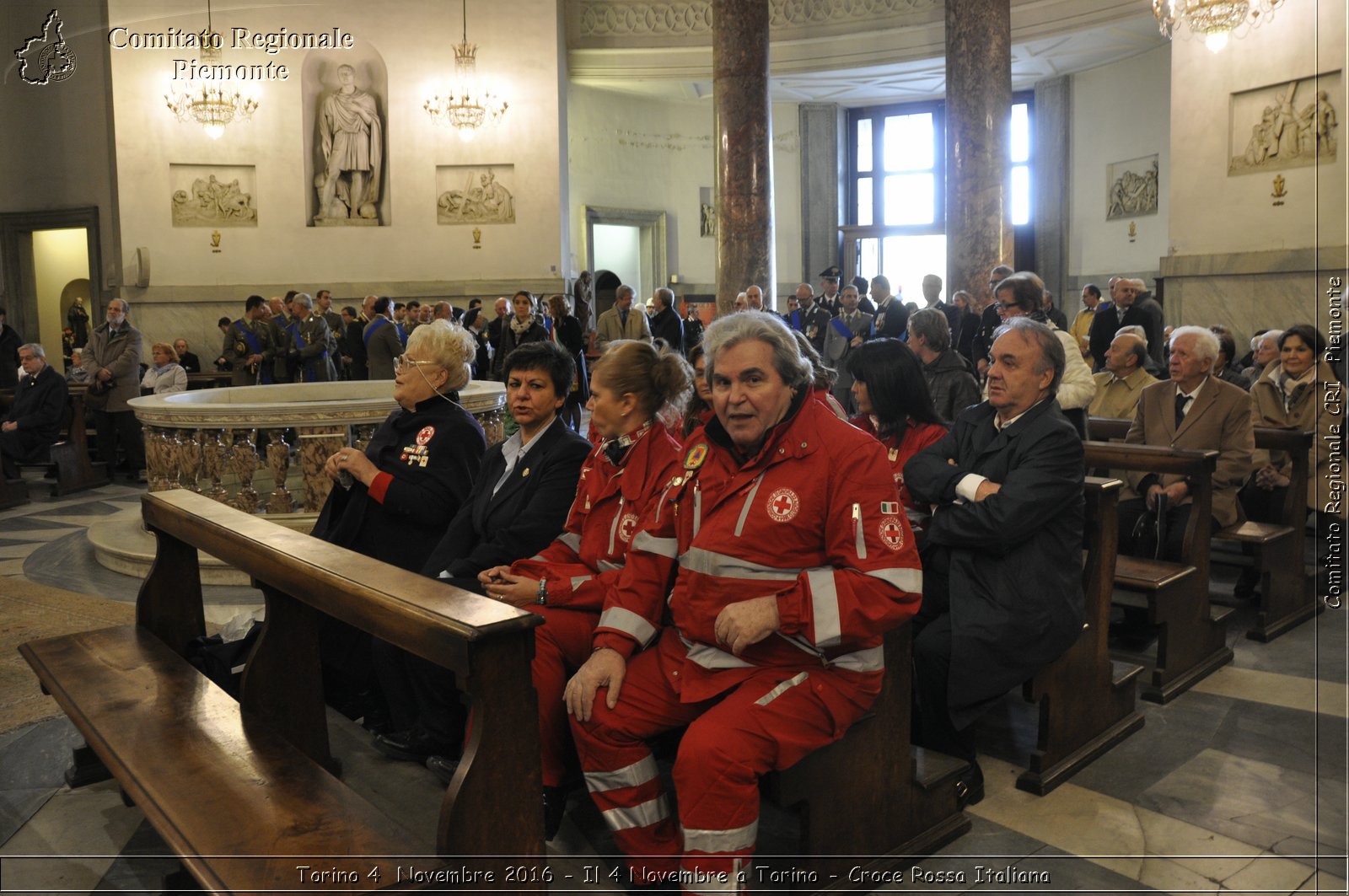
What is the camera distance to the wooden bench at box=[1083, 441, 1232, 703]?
394 cm

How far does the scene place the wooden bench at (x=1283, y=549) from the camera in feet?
15.1

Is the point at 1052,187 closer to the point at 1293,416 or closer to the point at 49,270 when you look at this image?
the point at 1293,416

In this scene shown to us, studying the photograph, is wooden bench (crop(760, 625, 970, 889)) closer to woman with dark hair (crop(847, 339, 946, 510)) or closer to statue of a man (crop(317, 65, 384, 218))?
woman with dark hair (crop(847, 339, 946, 510))

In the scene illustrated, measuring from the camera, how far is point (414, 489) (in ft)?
12.0

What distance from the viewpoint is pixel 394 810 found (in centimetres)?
307

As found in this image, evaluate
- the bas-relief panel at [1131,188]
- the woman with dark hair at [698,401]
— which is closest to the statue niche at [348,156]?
the bas-relief panel at [1131,188]

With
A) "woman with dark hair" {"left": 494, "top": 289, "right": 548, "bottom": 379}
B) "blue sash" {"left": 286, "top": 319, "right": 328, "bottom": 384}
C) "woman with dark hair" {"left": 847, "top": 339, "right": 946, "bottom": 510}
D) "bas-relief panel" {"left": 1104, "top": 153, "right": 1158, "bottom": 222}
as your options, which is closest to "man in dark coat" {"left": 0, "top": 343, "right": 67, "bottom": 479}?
"blue sash" {"left": 286, "top": 319, "right": 328, "bottom": 384}

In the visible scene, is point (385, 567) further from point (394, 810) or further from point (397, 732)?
point (397, 732)

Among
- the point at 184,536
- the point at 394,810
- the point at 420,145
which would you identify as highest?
the point at 420,145

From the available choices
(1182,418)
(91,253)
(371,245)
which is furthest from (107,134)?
(1182,418)

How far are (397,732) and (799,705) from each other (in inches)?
64.1

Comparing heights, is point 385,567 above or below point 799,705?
above

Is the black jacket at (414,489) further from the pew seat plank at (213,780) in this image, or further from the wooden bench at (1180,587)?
the wooden bench at (1180,587)

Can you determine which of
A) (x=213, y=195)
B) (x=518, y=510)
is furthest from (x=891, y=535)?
(x=213, y=195)
